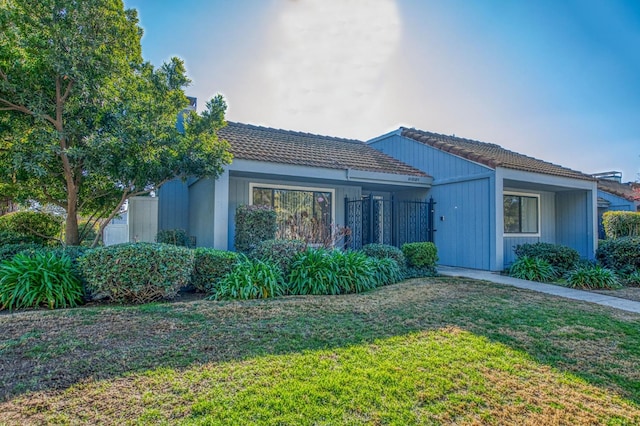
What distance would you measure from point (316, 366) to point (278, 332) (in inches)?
43.2

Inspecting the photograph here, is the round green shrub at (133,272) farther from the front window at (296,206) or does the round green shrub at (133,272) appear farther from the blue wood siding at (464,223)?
the blue wood siding at (464,223)

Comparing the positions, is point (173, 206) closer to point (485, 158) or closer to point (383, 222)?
point (383, 222)

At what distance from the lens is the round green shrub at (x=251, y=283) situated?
250 inches

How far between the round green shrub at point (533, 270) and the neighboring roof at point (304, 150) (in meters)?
4.03

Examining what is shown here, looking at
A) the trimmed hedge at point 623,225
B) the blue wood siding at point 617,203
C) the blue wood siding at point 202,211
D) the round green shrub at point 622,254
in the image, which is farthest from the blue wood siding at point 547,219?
the blue wood siding at point 202,211

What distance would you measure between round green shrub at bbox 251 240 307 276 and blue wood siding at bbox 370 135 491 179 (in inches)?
241

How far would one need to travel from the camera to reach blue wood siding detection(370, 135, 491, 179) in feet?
35.3

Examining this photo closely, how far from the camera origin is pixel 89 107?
727cm

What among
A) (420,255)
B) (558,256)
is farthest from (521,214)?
(420,255)

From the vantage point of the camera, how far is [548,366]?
3.57 meters

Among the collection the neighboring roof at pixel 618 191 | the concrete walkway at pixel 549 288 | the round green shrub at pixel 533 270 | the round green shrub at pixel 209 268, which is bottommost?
the concrete walkway at pixel 549 288

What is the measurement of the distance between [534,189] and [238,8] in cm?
1157

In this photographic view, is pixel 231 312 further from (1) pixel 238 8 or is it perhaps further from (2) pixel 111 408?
(1) pixel 238 8

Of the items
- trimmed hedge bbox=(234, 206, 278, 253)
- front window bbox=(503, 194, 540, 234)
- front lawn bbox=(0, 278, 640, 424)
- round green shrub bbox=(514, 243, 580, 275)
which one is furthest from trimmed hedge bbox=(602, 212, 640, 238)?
trimmed hedge bbox=(234, 206, 278, 253)
